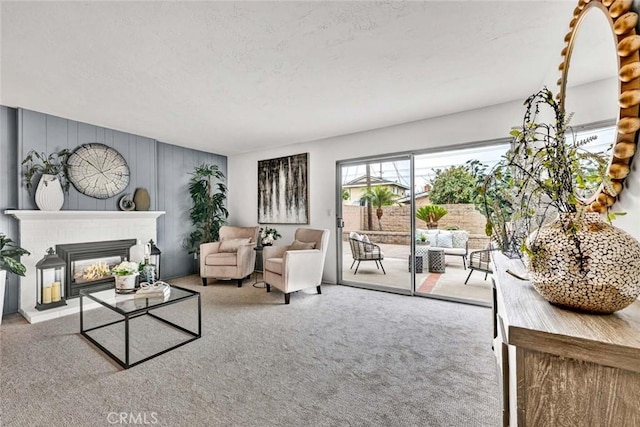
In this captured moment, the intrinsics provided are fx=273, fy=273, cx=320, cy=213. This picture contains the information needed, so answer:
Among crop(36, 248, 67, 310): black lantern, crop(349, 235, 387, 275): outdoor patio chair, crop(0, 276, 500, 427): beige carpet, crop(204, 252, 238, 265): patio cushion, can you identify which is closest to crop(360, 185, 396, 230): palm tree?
crop(349, 235, 387, 275): outdoor patio chair

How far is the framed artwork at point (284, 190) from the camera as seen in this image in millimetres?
4664

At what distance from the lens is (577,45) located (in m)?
1.36

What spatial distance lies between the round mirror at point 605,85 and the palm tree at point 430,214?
2387mm

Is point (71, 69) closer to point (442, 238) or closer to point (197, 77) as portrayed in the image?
point (197, 77)

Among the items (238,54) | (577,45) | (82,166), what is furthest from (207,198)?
(577,45)

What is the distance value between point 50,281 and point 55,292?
14cm

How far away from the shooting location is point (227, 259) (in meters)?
4.14

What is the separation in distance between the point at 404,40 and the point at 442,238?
2.76 meters

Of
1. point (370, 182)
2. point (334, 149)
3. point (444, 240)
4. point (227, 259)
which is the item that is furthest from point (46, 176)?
point (444, 240)

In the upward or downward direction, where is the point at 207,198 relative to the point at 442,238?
upward

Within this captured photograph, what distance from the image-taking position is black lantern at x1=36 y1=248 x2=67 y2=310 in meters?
3.00

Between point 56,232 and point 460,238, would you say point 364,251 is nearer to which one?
point 460,238

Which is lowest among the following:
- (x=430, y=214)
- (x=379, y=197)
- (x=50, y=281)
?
(x=50, y=281)

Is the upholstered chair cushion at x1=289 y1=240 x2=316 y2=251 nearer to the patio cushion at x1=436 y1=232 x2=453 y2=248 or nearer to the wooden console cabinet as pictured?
the patio cushion at x1=436 y1=232 x2=453 y2=248
